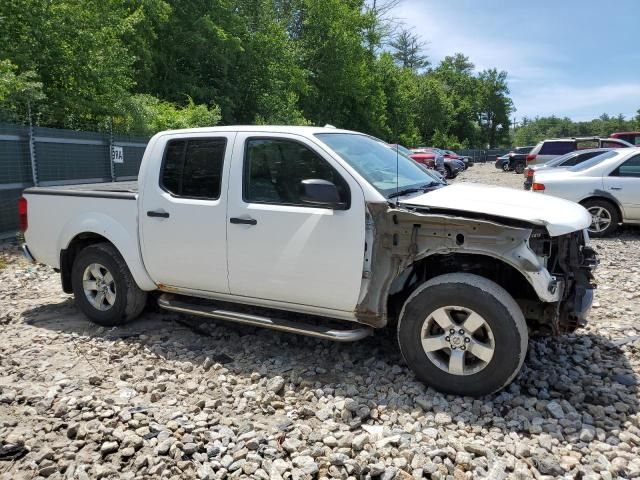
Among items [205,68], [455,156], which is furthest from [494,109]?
[205,68]

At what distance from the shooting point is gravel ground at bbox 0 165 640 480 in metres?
3.04

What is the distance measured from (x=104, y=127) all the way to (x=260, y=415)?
11898mm

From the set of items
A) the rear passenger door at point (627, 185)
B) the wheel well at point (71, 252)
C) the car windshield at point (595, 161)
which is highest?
the car windshield at point (595, 161)

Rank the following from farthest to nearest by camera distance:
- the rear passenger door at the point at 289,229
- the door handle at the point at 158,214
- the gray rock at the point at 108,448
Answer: the door handle at the point at 158,214 < the rear passenger door at the point at 289,229 < the gray rock at the point at 108,448

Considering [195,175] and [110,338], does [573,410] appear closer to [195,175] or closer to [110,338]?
[195,175]

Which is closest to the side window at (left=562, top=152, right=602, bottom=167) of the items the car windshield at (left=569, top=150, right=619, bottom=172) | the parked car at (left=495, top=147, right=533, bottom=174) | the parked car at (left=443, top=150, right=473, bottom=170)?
the car windshield at (left=569, top=150, right=619, bottom=172)

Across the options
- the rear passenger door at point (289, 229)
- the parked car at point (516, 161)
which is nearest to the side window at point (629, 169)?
the rear passenger door at point (289, 229)

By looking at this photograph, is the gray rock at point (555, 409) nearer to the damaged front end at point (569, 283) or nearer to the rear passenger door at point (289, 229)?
the damaged front end at point (569, 283)

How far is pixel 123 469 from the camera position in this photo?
3033 mm

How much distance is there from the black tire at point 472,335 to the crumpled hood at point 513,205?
1.59 ft

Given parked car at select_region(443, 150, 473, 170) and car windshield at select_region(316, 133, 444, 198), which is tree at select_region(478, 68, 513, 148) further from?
car windshield at select_region(316, 133, 444, 198)

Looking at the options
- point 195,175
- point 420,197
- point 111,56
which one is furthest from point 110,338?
point 111,56

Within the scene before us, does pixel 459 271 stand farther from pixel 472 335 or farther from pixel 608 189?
pixel 608 189

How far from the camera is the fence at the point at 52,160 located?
944cm
